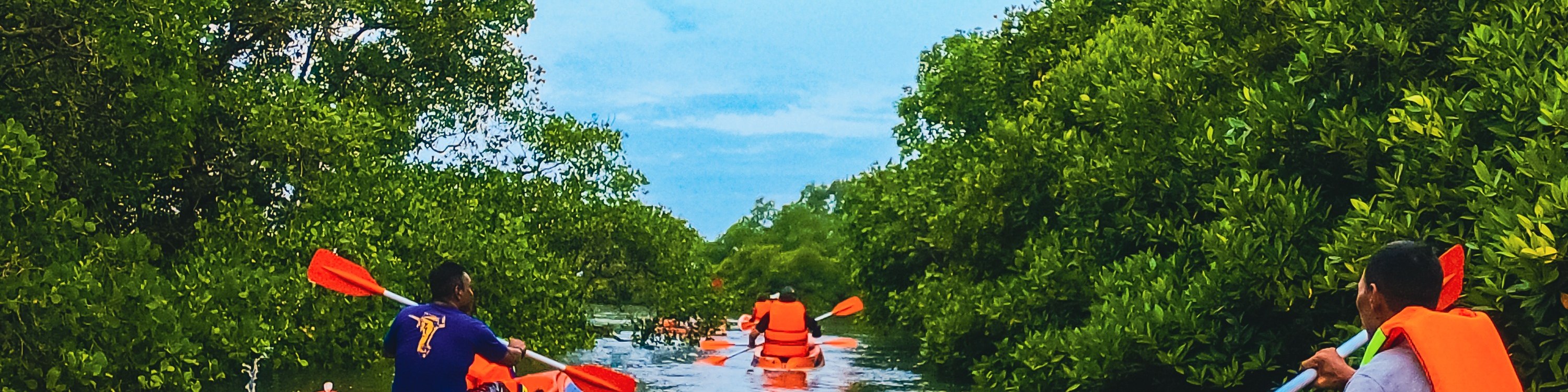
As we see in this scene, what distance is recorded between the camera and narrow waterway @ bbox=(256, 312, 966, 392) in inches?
930

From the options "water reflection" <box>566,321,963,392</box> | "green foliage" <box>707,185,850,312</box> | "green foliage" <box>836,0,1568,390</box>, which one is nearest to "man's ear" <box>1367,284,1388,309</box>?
"green foliage" <box>836,0,1568,390</box>

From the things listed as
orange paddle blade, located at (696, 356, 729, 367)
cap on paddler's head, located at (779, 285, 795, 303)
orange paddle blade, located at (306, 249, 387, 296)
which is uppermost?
orange paddle blade, located at (306, 249, 387, 296)

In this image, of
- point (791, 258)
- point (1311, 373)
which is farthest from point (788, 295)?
point (791, 258)

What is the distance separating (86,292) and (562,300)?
34.2 feet

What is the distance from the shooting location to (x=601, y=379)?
10.9 m

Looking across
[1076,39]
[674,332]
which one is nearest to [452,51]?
[674,332]

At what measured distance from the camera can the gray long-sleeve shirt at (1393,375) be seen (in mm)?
4043

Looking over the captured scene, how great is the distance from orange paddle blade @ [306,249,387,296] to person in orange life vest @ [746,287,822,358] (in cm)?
1402

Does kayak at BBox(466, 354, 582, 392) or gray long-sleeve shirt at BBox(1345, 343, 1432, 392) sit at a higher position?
gray long-sleeve shirt at BBox(1345, 343, 1432, 392)

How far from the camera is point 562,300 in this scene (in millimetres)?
24172

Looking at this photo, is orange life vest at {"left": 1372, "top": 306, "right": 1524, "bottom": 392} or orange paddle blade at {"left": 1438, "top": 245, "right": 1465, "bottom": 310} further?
orange paddle blade at {"left": 1438, "top": 245, "right": 1465, "bottom": 310}

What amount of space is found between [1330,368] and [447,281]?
205 inches

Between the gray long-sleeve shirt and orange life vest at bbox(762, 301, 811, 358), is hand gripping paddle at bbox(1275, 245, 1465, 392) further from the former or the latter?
orange life vest at bbox(762, 301, 811, 358)

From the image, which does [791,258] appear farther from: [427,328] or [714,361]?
[427,328]
